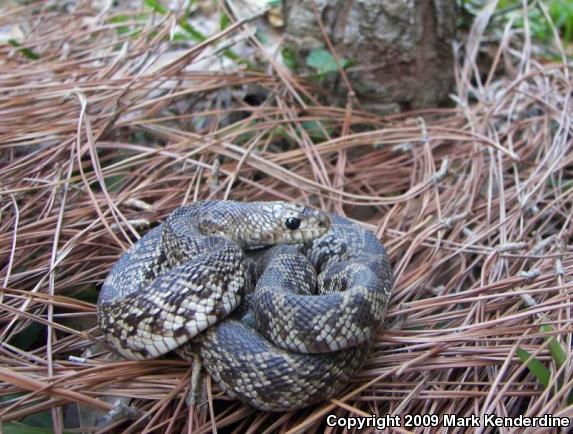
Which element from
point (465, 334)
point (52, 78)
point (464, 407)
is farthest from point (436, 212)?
point (52, 78)

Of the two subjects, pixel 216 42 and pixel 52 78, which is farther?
pixel 216 42

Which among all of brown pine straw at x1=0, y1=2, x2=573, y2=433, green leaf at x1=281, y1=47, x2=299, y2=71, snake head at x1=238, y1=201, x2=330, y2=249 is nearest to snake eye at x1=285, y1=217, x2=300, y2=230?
snake head at x1=238, y1=201, x2=330, y2=249

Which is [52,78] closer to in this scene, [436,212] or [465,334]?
[436,212]

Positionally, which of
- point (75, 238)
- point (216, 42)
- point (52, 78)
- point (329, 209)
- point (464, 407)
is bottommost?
point (464, 407)

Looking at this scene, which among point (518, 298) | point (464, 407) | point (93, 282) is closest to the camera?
point (464, 407)

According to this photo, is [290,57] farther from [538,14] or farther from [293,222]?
[538,14]

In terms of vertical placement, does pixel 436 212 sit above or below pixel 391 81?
below
